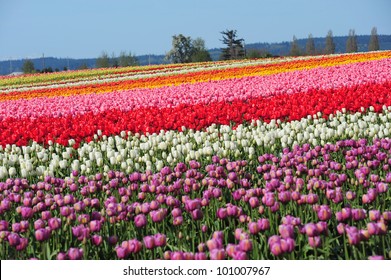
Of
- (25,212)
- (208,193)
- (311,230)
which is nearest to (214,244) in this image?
(311,230)

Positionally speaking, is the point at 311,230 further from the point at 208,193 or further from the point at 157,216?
the point at 208,193

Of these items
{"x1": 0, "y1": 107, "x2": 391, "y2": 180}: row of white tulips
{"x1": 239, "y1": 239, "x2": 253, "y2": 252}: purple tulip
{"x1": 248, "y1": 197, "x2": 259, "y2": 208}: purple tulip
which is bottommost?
{"x1": 0, "y1": 107, "x2": 391, "y2": 180}: row of white tulips

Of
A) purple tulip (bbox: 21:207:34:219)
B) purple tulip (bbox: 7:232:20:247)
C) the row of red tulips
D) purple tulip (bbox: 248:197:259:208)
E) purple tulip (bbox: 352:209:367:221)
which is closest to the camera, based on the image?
purple tulip (bbox: 352:209:367:221)

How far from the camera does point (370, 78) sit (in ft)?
47.7

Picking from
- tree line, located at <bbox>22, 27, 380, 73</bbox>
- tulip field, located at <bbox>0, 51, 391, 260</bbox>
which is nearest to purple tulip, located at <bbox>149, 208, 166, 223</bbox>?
tulip field, located at <bbox>0, 51, 391, 260</bbox>

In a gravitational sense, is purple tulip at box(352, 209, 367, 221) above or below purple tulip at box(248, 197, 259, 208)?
above

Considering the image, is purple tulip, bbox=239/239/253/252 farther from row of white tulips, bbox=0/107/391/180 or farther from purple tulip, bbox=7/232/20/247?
row of white tulips, bbox=0/107/391/180

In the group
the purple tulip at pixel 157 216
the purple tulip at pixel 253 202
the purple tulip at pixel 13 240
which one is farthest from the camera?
the purple tulip at pixel 253 202

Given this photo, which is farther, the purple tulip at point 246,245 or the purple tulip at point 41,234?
the purple tulip at point 41,234

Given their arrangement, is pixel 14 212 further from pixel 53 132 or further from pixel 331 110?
pixel 331 110

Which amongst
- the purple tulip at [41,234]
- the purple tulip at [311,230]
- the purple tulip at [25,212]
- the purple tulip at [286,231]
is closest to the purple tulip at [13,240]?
the purple tulip at [41,234]

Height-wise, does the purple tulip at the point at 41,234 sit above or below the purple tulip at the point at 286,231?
below

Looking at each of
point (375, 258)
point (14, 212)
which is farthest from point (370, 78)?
point (375, 258)

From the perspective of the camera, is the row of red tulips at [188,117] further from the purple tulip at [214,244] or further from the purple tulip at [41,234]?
the purple tulip at [214,244]
